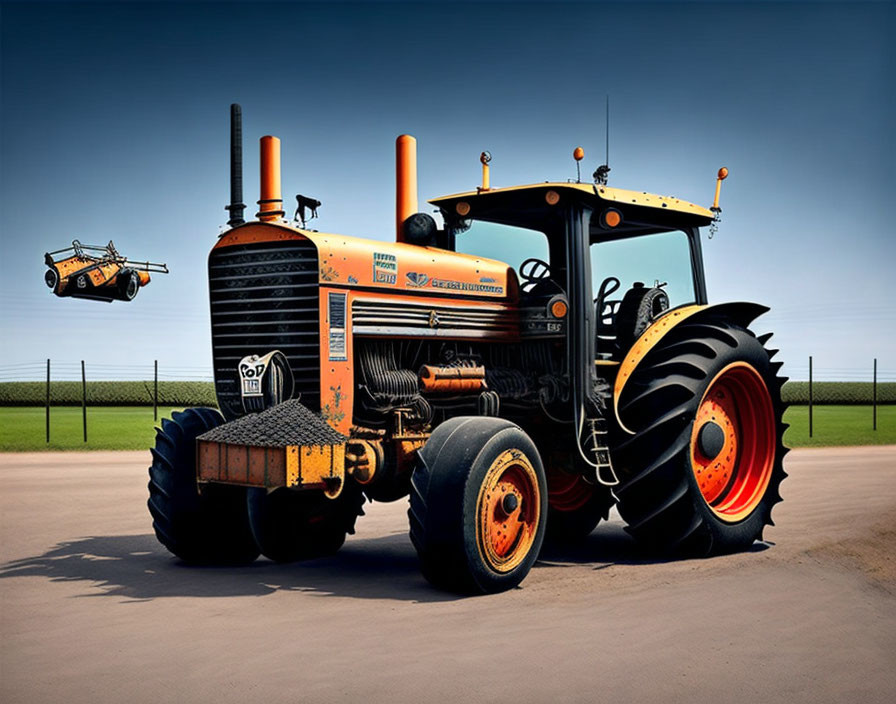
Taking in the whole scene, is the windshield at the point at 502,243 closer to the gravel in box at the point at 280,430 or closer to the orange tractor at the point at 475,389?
the orange tractor at the point at 475,389

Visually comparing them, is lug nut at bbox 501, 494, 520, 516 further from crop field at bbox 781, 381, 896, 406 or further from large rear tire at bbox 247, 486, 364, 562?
crop field at bbox 781, 381, 896, 406

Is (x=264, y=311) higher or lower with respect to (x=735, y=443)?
higher

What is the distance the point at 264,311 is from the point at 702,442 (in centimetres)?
397

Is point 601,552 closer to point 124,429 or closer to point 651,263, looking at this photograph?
point 651,263

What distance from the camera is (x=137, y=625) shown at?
244 inches

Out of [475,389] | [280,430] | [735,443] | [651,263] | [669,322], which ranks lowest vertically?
[735,443]

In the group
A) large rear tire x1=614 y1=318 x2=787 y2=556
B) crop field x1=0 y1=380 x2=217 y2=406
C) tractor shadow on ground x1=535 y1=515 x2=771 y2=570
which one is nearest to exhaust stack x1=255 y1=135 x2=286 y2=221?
large rear tire x1=614 y1=318 x2=787 y2=556

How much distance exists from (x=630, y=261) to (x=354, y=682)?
5.81m

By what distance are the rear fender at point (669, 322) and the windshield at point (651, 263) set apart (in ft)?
0.82

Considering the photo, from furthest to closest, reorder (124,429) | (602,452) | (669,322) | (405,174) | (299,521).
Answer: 1. (124,429)
2. (405,174)
3. (669,322)
4. (299,521)
5. (602,452)

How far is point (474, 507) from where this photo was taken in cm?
683

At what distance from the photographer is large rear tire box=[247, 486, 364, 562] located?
27.3ft

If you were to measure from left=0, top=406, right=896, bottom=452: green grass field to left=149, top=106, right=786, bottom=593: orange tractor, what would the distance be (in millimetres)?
15350

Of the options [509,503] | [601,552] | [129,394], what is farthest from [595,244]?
[129,394]
